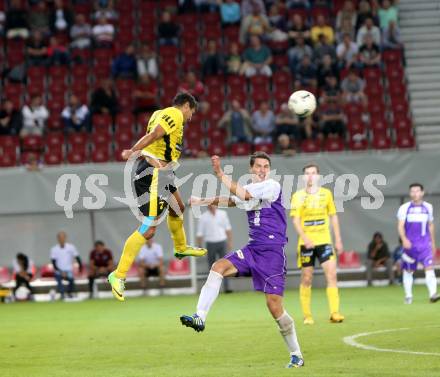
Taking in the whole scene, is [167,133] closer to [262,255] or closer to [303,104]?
[262,255]

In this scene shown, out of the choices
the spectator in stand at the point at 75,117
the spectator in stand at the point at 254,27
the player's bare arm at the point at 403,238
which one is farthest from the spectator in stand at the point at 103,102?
the player's bare arm at the point at 403,238

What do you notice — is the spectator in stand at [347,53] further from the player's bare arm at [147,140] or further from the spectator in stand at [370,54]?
the player's bare arm at [147,140]

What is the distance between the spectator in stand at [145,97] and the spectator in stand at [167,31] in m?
2.25

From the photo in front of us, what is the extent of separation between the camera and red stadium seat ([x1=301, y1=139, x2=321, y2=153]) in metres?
26.4

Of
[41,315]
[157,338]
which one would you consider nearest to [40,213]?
[41,315]

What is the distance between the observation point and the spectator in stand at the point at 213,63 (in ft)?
95.4

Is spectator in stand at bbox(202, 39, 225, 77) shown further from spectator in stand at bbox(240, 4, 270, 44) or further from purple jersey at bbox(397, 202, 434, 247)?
purple jersey at bbox(397, 202, 434, 247)

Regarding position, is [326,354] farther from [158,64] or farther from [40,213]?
[158,64]

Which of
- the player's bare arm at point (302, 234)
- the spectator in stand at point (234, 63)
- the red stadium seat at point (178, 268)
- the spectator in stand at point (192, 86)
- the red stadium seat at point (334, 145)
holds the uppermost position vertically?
the spectator in stand at point (234, 63)

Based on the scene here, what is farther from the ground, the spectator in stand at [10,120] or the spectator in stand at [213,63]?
the spectator in stand at [213,63]

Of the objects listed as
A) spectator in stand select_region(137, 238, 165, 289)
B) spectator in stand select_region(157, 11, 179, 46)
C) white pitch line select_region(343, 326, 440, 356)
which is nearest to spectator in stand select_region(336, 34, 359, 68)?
spectator in stand select_region(157, 11, 179, 46)

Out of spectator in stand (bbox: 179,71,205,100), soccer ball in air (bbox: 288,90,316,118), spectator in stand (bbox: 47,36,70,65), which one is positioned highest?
spectator in stand (bbox: 47,36,70,65)

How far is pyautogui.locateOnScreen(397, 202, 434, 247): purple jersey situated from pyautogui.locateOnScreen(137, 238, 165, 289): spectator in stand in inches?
295

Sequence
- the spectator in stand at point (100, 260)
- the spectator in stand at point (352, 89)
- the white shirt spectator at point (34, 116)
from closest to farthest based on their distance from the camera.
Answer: the spectator in stand at point (100, 260) < the white shirt spectator at point (34, 116) < the spectator in stand at point (352, 89)
